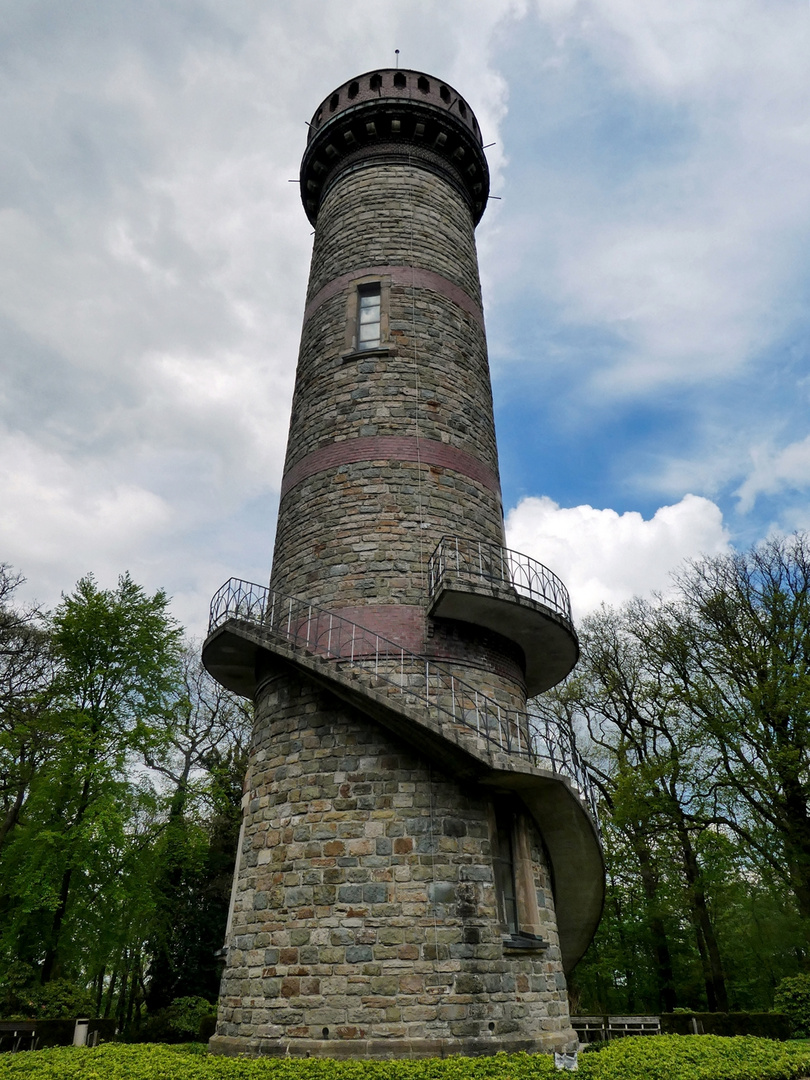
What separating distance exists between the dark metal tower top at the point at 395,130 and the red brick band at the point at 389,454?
6.81m

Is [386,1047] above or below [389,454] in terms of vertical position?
below

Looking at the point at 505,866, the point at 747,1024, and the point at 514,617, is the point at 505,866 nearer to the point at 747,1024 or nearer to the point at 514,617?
the point at 514,617

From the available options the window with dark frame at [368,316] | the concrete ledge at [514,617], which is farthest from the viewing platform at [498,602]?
the window with dark frame at [368,316]

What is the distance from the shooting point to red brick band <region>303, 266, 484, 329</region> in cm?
1320

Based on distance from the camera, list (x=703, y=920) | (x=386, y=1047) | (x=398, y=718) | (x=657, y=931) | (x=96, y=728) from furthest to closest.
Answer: (x=657, y=931), (x=703, y=920), (x=96, y=728), (x=398, y=718), (x=386, y=1047)

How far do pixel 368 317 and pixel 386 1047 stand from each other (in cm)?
1068

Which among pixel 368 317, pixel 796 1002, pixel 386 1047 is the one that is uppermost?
pixel 368 317

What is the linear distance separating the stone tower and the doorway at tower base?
2 cm

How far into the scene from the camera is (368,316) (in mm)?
13055

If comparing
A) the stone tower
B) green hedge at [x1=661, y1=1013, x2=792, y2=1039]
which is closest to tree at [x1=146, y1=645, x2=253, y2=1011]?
the stone tower

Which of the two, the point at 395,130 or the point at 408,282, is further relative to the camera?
the point at 395,130

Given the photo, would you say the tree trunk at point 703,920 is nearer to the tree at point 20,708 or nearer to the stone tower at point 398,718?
the stone tower at point 398,718

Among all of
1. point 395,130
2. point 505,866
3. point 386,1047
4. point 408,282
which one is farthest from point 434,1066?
point 395,130

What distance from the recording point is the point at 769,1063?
8.16 meters
